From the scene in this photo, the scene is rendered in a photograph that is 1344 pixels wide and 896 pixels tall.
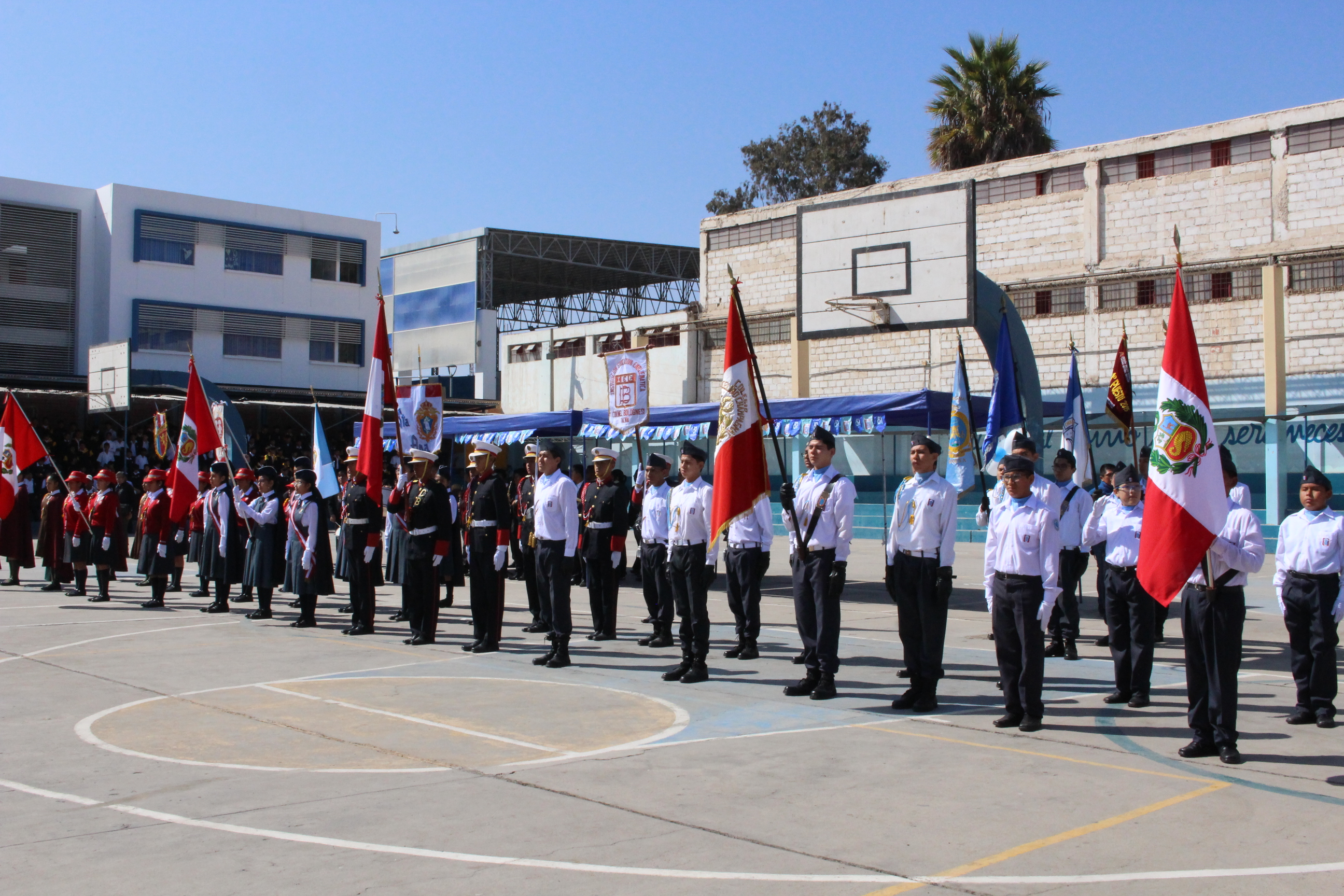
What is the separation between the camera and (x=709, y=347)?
41344 mm

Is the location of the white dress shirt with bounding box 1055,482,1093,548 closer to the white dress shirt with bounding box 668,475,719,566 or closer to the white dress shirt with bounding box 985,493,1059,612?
the white dress shirt with bounding box 668,475,719,566

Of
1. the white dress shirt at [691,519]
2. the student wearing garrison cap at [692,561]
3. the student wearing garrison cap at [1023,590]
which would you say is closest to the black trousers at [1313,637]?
the student wearing garrison cap at [1023,590]

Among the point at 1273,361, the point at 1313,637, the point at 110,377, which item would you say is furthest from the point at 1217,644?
the point at 110,377

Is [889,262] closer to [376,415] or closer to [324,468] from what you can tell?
[376,415]

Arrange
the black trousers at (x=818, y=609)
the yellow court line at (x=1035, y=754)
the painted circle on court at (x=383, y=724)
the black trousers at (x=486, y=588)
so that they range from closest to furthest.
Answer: the yellow court line at (x=1035, y=754) < the painted circle on court at (x=383, y=724) < the black trousers at (x=818, y=609) < the black trousers at (x=486, y=588)

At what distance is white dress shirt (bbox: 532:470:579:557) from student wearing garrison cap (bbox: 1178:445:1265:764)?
17.4ft

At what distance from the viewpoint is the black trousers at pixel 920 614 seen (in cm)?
852

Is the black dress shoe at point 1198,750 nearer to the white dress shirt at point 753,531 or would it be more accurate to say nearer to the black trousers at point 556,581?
the white dress shirt at point 753,531

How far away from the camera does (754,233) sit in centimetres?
4003

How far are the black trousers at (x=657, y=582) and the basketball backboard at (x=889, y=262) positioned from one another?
19.9 feet

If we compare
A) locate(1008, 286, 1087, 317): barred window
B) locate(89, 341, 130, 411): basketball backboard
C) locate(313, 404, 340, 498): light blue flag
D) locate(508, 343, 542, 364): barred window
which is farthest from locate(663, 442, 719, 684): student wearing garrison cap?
locate(508, 343, 542, 364): barred window

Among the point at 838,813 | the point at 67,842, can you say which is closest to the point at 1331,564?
the point at 838,813

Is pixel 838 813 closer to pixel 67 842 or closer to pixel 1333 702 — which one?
pixel 67 842

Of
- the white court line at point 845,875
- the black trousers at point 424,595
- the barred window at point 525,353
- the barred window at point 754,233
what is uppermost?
the barred window at point 754,233
